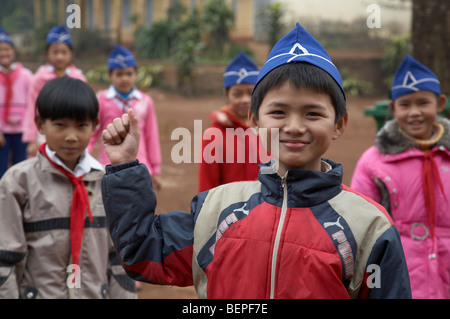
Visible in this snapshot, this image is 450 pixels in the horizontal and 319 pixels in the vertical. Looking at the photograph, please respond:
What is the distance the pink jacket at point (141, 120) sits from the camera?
4430 millimetres

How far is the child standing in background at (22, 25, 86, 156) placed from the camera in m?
5.40

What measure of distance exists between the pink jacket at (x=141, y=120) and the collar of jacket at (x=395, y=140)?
6.72ft

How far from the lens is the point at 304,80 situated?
1631mm

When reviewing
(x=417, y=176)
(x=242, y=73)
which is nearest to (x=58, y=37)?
(x=242, y=73)

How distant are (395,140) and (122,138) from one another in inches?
79.4

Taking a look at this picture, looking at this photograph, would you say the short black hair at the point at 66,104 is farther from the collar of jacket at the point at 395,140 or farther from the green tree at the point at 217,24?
the green tree at the point at 217,24

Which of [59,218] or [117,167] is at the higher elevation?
[117,167]

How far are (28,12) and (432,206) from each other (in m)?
35.6

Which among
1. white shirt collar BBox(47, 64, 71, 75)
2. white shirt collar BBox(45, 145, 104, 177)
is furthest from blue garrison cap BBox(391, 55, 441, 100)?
white shirt collar BBox(47, 64, 71, 75)

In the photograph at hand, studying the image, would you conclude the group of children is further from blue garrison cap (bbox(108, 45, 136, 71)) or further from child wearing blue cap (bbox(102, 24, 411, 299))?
blue garrison cap (bbox(108, 45, 136, 71))

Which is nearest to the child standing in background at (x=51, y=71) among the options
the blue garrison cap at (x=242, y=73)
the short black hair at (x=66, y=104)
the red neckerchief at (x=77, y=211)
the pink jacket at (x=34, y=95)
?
the pink jacket at (x=34, y=95)

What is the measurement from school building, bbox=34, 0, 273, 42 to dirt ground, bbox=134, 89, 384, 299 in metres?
8.42

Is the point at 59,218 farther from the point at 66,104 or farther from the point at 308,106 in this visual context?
the point at 308,106

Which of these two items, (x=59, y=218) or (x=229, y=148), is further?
(x=229, y=148)
